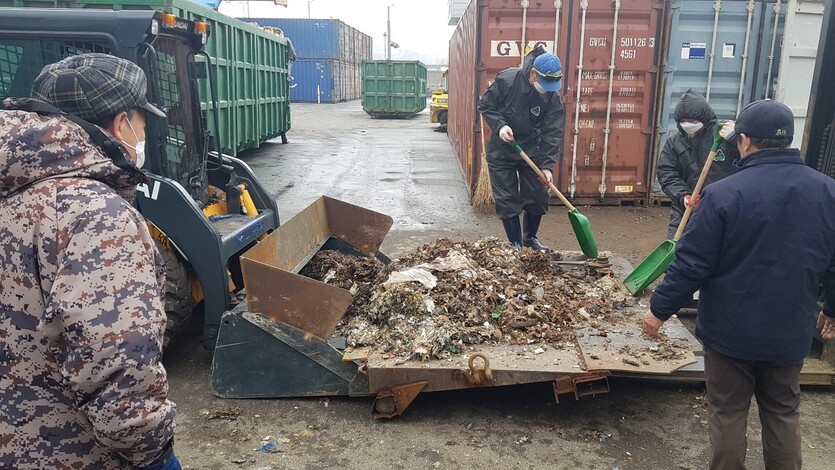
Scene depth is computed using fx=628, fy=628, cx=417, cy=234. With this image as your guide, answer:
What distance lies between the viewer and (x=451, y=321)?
3688 mm

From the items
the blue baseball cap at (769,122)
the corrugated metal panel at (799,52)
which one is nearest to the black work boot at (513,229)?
the blue baseball cap at (769,122)

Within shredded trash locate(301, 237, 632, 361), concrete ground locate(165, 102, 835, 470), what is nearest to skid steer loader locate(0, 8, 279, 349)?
concrete ground locate(165, 102, 835, 470)

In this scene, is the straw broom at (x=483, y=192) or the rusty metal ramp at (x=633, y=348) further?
the straw broom at (x=483, y=192)

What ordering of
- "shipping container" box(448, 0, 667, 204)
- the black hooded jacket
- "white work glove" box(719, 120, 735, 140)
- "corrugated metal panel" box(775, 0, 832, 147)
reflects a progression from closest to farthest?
"white work glove" box(719, 120, 735, 140)
the black hooded jacket
"corrugated metal panel" box(775, 0, 832, 147)
"shipping container" box(448, 0, 667, 204)

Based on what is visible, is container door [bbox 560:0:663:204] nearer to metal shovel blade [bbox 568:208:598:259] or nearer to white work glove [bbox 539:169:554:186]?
white work glove [bbox 539:169:554:186]

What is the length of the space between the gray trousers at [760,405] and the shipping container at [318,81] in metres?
33.3

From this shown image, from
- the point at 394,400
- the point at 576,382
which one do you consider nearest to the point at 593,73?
the point at 576,382

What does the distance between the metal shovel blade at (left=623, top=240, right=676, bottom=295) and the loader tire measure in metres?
2.96

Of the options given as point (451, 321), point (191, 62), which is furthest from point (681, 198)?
point (191, 62)

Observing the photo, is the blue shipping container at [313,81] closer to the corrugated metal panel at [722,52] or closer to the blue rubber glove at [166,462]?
the corrugated metal panel at [722,52]

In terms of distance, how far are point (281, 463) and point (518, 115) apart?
3.84 metres

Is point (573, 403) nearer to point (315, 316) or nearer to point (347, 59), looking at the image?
point (315, 316)

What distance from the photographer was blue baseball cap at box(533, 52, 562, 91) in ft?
17.6

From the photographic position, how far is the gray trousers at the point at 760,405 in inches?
101
